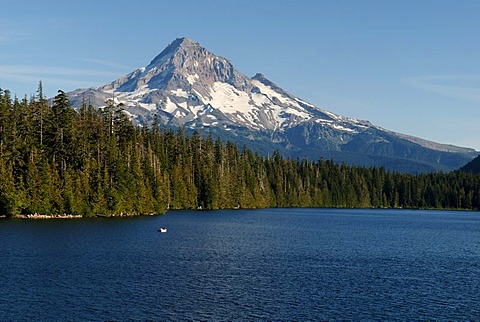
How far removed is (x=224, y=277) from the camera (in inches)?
2527

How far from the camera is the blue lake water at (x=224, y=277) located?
48.8m

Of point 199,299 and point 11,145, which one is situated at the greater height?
point 11,145

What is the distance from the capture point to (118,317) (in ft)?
149

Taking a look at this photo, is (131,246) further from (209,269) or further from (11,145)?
(11,145)

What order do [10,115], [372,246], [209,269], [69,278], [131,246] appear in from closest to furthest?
[69,278] < [209,269] < [131,246] < [372,246] < [10,115]

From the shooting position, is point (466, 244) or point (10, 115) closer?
point (466, 244)

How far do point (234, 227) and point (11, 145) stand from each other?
183 feet

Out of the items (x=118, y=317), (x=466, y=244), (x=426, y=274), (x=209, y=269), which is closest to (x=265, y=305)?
(x=118, y=317)

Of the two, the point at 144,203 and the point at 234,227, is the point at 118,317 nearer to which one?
the point at 234,227

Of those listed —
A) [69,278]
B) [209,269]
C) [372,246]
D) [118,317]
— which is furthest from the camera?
[372,246]

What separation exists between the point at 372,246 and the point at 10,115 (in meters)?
93.5

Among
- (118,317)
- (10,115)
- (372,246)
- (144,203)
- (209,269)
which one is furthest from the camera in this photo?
(144,203)

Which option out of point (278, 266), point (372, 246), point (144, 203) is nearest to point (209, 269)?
point (278, 266)

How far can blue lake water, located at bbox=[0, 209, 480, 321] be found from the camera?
1922 inches
